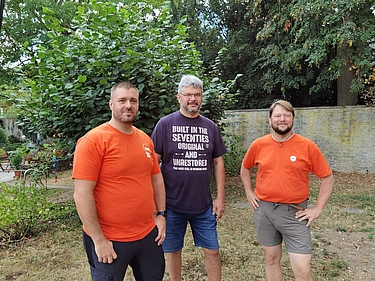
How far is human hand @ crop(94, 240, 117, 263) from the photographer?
172 cm

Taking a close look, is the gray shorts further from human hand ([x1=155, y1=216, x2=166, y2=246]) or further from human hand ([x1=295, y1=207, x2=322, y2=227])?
human hand ([x1=155, y1=216, x2=166, y2=246])

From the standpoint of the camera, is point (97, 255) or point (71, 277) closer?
point (97, 255)

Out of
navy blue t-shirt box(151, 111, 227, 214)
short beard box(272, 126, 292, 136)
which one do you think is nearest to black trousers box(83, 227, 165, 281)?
Answer: navy blue t-shirt box(151, 111, 227, 214)

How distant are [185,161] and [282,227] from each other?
0.88 metres

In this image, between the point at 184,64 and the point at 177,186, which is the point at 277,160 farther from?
the point at 184,64

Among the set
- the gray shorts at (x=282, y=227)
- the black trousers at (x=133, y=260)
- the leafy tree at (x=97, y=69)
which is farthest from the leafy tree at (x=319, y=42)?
the black trousers at (x=133, y=260)

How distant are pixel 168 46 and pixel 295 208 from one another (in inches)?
128

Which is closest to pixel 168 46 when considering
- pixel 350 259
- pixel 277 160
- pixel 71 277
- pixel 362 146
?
pixel 277 160

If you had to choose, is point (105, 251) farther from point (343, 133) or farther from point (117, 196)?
point (343, 133)

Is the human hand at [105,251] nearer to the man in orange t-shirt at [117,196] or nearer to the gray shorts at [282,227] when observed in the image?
the man in orange t-shirt at [117,196]

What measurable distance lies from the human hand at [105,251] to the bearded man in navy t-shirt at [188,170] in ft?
2.47

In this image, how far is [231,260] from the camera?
3.47m

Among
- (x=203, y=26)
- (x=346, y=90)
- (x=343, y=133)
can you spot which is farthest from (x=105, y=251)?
(x=203, y=26)

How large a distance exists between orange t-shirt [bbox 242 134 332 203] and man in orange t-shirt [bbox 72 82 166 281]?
93cm
